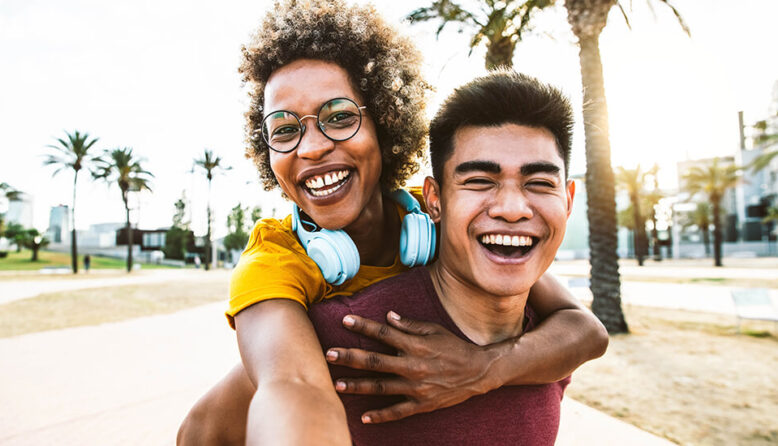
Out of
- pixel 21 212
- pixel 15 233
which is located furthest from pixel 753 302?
pixel 21 212

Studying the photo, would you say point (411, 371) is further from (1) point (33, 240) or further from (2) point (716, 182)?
(1) point (33, 240)

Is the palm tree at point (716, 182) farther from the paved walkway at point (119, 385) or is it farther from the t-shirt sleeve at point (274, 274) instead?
the t-shirt sleeve at point (274, 274)

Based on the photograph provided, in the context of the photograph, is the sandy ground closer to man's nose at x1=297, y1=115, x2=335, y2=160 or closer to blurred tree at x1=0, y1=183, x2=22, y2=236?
man's nose at x1=297, y1=115, x2=335, y2=160

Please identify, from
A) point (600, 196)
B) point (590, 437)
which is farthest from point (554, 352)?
point (600, 196)

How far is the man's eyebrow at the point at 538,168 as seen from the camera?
199 centimetres

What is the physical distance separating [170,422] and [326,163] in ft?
15.0

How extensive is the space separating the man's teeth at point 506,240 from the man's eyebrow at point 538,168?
0.24 m

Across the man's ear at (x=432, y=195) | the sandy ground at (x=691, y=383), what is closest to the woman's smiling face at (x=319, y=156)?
the man's ear at (x=432, y=195)

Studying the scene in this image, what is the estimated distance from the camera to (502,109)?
6.74 ft

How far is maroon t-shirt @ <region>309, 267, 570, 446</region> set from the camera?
6.39ft

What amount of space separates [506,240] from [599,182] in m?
9.46

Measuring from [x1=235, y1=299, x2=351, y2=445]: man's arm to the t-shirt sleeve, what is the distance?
0.16ft

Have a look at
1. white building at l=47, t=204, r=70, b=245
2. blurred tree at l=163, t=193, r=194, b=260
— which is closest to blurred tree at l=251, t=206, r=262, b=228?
blurred tree at l=163, t=193, r=194, b=260

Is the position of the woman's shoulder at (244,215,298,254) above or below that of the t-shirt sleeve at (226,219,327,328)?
above
